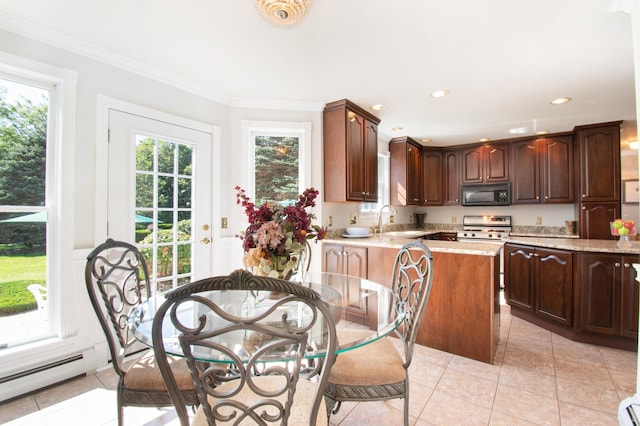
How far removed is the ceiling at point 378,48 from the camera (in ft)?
5.79

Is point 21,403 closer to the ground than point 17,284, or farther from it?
closer to the ground

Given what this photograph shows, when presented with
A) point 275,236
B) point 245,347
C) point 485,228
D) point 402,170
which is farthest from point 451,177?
point 245,347

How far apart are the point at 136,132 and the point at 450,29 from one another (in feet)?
8.20

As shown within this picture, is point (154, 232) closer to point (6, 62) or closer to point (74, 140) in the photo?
point (74, 140)

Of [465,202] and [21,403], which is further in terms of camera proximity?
[465,202]

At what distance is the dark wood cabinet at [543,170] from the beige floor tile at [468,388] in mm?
3585

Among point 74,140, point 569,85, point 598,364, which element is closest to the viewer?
point 74,140

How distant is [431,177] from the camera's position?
17.6 feet

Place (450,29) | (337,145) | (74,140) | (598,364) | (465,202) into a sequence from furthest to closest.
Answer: (465,202) < (337,145) < (598,364) < (74,140) < (450,29)

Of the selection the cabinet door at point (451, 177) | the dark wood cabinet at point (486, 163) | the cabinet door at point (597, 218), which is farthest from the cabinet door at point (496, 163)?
the cabinet door at point (597, 218)

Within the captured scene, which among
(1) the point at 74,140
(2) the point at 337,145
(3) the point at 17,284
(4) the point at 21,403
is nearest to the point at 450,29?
(2) the point at 337,145

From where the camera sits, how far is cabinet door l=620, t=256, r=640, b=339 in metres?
2.46

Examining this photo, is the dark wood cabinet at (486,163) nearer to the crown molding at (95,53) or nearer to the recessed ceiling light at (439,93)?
the recessed ceiling light at (439,93)

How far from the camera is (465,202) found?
16.9ft
